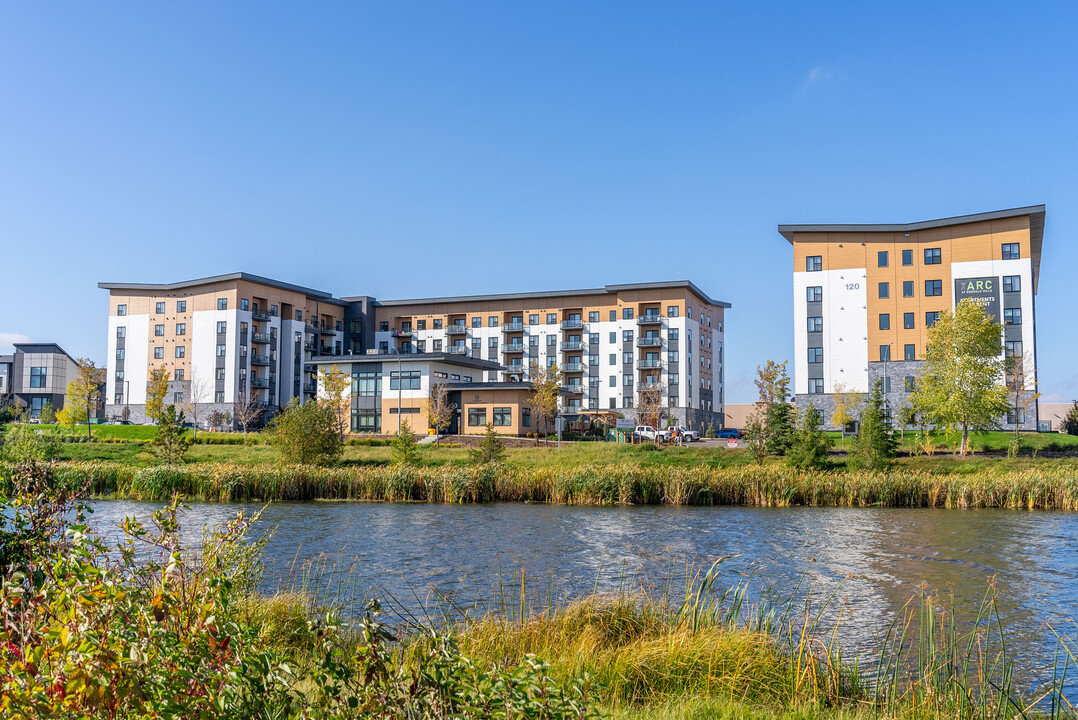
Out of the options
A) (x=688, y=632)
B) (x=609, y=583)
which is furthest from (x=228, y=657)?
(x=609, y=583)

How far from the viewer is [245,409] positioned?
217 feet

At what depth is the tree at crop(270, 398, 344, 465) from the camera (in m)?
35.8

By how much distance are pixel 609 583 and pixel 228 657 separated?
11.0 meters

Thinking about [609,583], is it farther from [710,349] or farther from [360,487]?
[710,349]

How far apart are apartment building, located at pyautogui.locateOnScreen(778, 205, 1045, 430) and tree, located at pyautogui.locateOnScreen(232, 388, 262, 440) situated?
1708 inches

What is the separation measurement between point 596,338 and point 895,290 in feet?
99.4

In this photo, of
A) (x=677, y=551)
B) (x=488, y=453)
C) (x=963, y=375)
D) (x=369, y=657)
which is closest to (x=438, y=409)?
(x=488, y=453)

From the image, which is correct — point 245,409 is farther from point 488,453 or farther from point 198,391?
point 488,453

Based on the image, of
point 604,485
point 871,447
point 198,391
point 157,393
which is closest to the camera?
point 604,485

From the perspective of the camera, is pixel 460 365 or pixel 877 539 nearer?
pixel 877 539

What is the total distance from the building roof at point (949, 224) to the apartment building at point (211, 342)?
142 feet

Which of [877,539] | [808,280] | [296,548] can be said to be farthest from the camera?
[808,280]

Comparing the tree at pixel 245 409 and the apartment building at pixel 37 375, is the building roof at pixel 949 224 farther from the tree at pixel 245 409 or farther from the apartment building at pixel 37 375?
the apartment building at pixel 37 375

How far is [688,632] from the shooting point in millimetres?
8008
